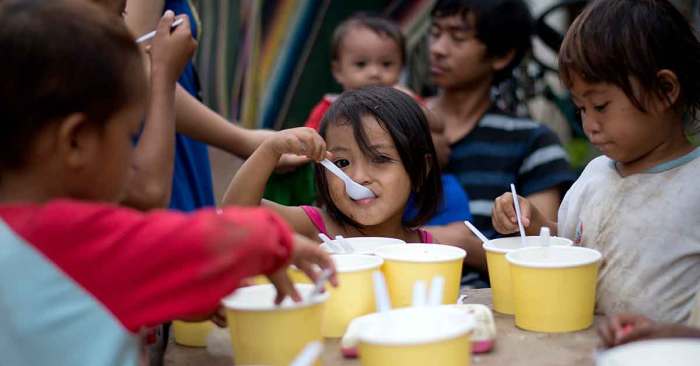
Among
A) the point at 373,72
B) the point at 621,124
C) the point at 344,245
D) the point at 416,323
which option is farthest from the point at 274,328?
the point at 373,72

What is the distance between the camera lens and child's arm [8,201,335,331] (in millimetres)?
998

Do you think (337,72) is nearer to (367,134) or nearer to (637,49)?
(367,134)

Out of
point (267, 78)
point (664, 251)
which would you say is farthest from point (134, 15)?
point (267, 78)

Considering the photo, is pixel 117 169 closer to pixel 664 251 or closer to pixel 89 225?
pixel 89 225

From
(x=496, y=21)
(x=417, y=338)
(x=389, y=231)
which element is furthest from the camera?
(x=496, y=21)

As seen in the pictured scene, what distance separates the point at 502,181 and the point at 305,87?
1647mm

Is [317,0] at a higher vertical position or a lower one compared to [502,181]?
higher

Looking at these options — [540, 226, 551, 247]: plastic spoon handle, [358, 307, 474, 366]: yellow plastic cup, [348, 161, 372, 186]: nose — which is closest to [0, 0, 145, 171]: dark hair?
[358, 307, 474, 366]: yellow plastic cup

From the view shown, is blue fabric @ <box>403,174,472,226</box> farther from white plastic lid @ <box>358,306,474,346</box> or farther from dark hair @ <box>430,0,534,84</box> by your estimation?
white plastic lid @ <box>358,306,474,346</box>

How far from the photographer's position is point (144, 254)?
1000 mm

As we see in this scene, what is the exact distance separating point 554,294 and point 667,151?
512mm

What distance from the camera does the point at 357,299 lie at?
4.76 feet

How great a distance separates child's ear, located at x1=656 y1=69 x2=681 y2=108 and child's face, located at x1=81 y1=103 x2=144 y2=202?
3.71ft

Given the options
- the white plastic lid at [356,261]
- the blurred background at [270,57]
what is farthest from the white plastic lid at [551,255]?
the blurred background at [270,57]
